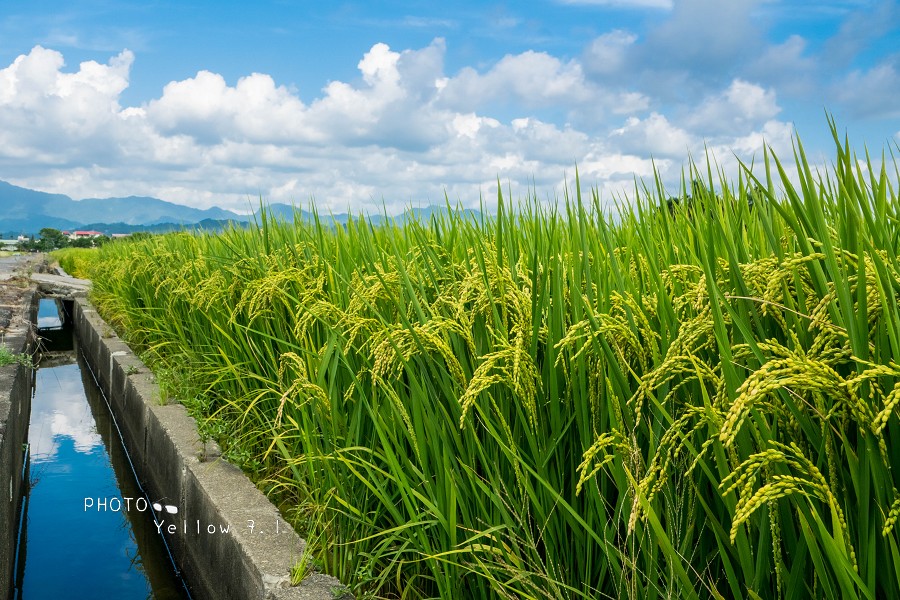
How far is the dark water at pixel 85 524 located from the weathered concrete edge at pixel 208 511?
0.19m

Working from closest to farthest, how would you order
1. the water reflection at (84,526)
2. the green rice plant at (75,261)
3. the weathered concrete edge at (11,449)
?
the weathered concrete edge at (11,449), the water reflection at (84,526), the green rice plant at (75,261)

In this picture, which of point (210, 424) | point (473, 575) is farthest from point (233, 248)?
point (473, 575)

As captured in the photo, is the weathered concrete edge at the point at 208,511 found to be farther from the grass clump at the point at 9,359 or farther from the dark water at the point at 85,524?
the grass clump at the point at 9,359

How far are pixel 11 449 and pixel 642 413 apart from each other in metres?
4.33

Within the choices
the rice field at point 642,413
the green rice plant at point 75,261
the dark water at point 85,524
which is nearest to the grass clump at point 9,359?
the dark water at point 85,524

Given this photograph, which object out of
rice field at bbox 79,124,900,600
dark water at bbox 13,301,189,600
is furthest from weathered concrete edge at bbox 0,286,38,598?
rice field at bbox 79,124,900,600

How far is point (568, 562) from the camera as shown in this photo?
5.78 ft

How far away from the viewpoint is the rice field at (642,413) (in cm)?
115

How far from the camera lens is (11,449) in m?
4.44

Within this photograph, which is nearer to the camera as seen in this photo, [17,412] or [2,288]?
[17,412]

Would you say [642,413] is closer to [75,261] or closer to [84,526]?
[84,526]

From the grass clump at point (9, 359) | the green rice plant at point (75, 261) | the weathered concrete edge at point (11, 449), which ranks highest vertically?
the green rice plant at point (75, 261)

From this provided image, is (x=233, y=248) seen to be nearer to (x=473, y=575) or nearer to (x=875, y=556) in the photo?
(x=473, y=575)

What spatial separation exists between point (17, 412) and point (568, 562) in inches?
189
